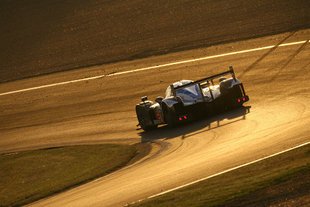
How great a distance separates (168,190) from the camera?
2100 cm

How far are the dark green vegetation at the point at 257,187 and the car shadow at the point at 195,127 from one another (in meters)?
8.01

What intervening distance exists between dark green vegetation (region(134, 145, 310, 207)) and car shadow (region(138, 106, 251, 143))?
8015 millimetres

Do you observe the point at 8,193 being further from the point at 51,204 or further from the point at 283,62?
the point at 283,62

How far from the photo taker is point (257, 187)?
693 inches

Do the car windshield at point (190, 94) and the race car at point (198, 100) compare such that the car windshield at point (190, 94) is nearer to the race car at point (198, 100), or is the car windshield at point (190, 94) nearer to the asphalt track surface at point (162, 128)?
the race car at point (198, 100)

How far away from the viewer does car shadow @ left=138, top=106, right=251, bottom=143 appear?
29297 mm

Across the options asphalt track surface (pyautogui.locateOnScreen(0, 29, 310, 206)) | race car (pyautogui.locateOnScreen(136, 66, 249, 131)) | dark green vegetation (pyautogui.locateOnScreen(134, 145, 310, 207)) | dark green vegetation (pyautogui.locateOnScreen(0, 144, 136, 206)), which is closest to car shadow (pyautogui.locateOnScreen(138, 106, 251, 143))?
asphalt track surface (pyautogui.locateOnScreen(0, 29, 310, 206))

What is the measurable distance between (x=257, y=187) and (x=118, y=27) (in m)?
38.5

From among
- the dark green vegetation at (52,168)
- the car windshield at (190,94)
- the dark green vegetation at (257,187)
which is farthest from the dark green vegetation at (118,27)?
the dark green vegetation at (257,187)

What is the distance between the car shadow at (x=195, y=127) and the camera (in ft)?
96.1

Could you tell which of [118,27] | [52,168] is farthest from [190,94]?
[118,27]

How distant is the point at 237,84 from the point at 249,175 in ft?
37.9

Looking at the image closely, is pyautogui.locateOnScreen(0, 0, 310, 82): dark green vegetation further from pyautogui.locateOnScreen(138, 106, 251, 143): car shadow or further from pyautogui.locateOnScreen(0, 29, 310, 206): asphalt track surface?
pyautogui.locateOnScreen(138, 106, 251, 143): car shadow

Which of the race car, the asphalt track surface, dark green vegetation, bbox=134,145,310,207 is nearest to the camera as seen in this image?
dark green vegetation, bbox=134,145,310,207
